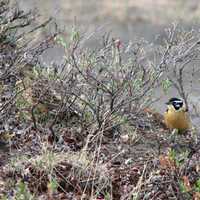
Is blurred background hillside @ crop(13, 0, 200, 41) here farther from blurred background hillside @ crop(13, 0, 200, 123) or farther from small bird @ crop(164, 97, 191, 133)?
small bird @ crop(164, 97, 191, 133)

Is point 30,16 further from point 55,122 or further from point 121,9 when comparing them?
point 121,9

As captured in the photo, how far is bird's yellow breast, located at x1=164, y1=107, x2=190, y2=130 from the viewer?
32.2ft

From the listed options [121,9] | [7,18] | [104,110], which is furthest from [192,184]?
[121,9]

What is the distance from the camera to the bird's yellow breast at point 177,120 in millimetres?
9805

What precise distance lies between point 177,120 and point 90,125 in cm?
162

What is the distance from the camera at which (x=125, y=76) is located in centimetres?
831

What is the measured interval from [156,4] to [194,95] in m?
10.6

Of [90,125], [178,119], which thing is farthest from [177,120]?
[90,125]

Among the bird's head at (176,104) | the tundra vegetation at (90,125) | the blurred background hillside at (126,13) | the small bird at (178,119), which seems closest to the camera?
the tundra vegetation at (90,125)

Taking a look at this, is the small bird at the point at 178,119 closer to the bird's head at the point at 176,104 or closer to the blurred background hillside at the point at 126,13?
the bird's head at the point at 176,104

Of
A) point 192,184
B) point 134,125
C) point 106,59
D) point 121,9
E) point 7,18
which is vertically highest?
point 121,9

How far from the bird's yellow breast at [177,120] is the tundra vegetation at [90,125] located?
17.2 inches

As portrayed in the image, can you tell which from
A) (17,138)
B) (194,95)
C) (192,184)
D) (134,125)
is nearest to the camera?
(192,184)

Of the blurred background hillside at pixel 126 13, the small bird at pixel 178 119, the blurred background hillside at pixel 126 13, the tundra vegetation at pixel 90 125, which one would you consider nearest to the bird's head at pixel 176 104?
the small bird at pixel 178 119
